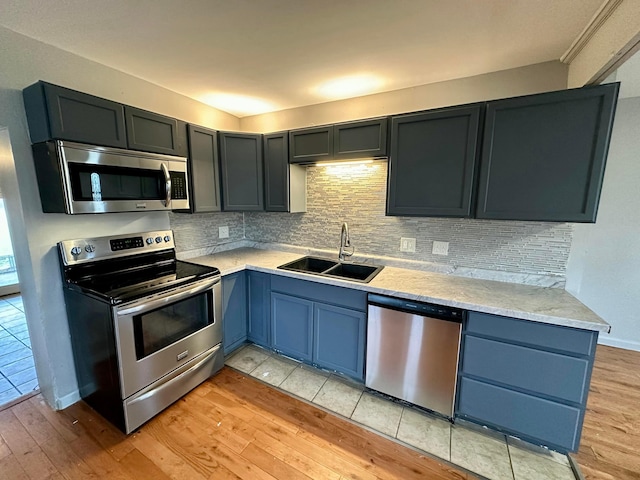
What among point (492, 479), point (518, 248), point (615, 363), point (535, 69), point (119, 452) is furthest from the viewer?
point (615, 363)

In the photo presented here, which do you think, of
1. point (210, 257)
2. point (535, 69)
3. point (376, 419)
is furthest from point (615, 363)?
point (210, 257)

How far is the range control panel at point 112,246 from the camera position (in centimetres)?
183

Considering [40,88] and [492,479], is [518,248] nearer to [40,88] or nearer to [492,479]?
[492,479]

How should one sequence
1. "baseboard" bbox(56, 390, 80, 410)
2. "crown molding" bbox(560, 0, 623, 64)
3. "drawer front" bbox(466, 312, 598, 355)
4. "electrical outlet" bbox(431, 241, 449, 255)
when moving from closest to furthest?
"crown molding" bbox(560, 0, 623, 64) → "drawer front" bbox(466, 312, 598, 355) → "baseboard" bbox(56, 390, 80, 410) → "electrical outlet" bbox(431, 241, 449, 255)

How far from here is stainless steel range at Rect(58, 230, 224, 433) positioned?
1638 millimetres

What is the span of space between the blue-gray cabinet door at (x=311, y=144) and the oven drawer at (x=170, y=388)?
1.87m

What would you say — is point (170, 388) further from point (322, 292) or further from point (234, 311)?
point (322, 292)

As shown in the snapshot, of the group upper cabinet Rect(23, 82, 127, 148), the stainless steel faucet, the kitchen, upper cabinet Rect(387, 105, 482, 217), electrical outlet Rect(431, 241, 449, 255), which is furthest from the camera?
the stainless steel faucet

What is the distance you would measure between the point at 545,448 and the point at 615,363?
5.41 feet

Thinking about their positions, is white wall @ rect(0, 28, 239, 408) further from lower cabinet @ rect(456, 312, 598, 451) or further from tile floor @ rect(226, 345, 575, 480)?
lower cabinet @ rect(456, 312, 598, 451)

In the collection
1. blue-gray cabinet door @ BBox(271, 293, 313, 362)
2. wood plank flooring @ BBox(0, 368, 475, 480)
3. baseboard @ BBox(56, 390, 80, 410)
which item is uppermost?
blue-gray cabinet door @ BBox(271, 293, 313, 362)

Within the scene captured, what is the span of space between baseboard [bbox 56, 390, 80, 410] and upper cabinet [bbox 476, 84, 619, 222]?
327 centimetres

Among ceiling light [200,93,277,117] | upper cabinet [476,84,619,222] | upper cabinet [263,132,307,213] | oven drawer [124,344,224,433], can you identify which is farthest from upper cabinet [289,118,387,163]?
oven drawer [124,344,224,433]

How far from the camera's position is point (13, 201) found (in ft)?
5.61
